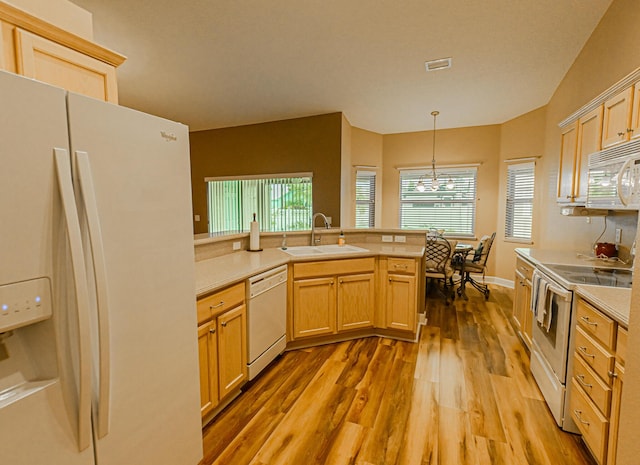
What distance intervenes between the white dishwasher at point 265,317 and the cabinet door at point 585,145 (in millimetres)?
2574

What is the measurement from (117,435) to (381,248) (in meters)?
2.66

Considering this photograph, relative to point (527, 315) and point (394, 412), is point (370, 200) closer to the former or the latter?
point (527, 315)

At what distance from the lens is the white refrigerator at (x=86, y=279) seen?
0.79m

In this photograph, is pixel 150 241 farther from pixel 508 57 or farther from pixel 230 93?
pixel 508 57

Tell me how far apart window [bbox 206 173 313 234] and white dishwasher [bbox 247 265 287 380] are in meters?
2.57

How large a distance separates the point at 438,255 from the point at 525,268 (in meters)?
1.40

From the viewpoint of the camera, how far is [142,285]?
1137 millimetres

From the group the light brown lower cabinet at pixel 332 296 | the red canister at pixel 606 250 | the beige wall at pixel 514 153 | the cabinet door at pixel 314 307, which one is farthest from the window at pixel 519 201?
the cabinet door at pixel 314 307

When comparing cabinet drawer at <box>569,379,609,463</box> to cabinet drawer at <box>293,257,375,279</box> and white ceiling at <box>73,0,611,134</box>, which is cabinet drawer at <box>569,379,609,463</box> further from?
white ceiling at <box>73,0,611,134</box>

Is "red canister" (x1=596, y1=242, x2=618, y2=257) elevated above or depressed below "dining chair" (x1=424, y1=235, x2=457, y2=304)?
above

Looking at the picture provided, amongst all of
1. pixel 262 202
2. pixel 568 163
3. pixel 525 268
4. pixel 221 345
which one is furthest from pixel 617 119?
pixel 262 202

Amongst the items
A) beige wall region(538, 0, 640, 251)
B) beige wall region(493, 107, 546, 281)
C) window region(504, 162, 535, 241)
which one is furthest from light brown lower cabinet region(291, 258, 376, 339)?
window region(504, 162, 535, 241)

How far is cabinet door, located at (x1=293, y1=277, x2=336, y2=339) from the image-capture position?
2746 mm

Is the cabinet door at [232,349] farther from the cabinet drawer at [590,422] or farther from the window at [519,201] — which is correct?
the window at [519,201]
